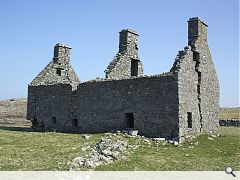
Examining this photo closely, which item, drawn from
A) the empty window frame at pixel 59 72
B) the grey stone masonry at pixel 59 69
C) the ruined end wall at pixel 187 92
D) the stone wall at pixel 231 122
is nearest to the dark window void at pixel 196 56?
the ruined end wall at pixel 187 92

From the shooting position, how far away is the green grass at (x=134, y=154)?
1355cm

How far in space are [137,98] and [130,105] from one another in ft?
2.52

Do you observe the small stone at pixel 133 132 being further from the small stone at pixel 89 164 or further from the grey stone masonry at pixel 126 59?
the small stone at pixel 89 164

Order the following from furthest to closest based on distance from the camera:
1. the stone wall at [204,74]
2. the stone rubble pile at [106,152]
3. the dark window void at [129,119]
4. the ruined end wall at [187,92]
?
the stone wall at [204,74]
the dark window void at [129,119]
the ruined end wall at [187,92]
the stone rubble pile at [106,152]

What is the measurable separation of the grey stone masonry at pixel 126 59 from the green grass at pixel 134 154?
26.5 feet

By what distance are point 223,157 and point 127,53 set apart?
15074 mm

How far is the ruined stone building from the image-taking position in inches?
871

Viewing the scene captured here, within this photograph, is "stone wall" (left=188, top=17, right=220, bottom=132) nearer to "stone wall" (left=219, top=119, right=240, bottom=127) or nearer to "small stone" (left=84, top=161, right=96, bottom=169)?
"small stone" (left=84, top=161, right=96, bottom=169)

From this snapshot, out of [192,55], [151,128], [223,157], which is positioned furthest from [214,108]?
[223,157]

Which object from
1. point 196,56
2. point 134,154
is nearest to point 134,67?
point 196,56

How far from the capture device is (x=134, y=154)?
16219 mm

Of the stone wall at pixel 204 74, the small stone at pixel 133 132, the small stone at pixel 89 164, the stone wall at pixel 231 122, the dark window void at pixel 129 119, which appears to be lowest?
the stone wall at pixel 231 122

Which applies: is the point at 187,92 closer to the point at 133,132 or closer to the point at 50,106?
the point at 133,132

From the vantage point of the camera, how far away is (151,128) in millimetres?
22594
